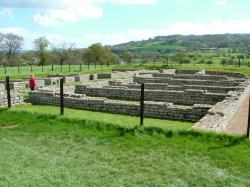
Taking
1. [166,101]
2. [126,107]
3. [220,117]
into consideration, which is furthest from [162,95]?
[220,117]

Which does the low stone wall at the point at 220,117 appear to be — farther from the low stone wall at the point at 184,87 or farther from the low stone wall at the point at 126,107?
the low stone wall at the point at 184,87

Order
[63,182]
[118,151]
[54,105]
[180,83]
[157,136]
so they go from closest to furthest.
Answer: [63,182]
[118,151]
[157,136]
[54,105]
[180,83]

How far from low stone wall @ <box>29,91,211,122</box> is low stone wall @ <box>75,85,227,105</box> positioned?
371 cm

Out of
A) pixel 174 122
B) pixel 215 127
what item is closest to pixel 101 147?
pixel 215 127

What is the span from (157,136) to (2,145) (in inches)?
164

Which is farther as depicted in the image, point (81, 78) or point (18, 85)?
point (81, 78)

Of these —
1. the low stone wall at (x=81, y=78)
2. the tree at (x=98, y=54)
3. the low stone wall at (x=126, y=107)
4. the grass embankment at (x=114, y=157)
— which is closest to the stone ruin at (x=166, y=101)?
the low stone wall at (x=126, y=107)

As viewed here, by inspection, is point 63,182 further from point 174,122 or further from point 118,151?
point 174,122

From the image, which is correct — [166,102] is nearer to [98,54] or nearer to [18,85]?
[18,85]

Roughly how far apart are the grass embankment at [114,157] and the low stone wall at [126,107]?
379 centimetres

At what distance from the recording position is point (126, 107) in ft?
48.9

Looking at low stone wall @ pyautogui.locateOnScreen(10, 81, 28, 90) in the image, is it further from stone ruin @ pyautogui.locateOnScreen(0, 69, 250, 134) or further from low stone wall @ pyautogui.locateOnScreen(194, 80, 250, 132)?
low stone wall @ pyautogui.locateOnScreen(194, 80, 250, 132)

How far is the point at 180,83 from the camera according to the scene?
2456cm

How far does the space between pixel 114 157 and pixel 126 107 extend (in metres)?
6.41
